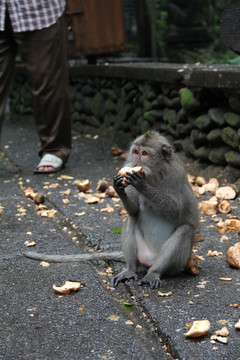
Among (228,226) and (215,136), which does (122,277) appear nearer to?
(228,226)

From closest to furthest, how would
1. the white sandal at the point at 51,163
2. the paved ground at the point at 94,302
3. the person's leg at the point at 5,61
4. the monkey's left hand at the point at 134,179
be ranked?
the paved ground at the point at 94,302 < the monkey's left hand at the point at 134,179 < the person's leg at the point at 5,61 < the white sandal at the point at 51,163

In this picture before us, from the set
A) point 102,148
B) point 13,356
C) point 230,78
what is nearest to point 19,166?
point 102,148

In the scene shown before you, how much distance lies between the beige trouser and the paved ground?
1.36 metres

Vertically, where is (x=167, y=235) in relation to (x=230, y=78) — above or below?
below

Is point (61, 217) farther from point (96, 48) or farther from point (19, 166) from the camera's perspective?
point (96, 48)

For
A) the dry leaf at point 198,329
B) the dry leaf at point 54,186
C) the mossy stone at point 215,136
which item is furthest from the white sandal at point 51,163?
the dry leaf at point 198,329

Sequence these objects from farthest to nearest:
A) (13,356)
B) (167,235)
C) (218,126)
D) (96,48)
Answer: (96,48)
(218,126)
(167,235)
(13,356)

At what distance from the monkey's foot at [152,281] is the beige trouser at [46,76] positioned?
2730mm

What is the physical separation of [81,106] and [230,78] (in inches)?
151

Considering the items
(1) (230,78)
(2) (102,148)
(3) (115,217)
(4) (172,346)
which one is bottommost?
(2) (102,148)

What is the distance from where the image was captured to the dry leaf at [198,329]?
7.77ft

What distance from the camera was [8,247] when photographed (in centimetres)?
357

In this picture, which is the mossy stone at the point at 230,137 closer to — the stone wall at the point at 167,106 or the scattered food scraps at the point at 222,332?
the stone wall at the point at 167,106

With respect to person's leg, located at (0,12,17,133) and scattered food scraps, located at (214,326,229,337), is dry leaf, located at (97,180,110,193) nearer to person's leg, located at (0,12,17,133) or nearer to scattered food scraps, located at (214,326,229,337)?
person's leg, located at (0,12,17,133)
